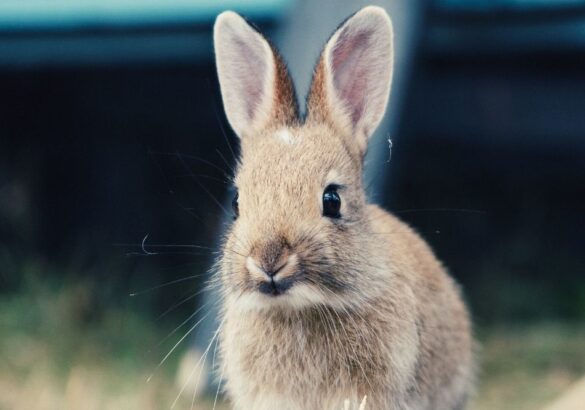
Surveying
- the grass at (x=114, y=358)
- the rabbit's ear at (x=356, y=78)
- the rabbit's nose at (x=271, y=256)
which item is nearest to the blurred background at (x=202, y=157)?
the grass at (x=114, y=358)

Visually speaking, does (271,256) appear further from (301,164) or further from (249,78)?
(249,78)

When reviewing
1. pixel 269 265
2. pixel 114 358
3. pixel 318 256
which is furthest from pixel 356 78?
pixel 114 358

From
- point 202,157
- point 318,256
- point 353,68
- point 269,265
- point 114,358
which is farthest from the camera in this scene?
point 202,157

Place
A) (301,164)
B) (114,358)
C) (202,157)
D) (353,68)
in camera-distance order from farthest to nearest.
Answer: (202,157) < (114,358) < (353,68) < (301,164)

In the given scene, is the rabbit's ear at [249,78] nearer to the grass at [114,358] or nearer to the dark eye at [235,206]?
the dark eye at [235,206]

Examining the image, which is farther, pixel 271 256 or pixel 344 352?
pixel 344 352

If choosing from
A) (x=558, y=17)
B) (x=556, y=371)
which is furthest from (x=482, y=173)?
(x=556, y=371)
